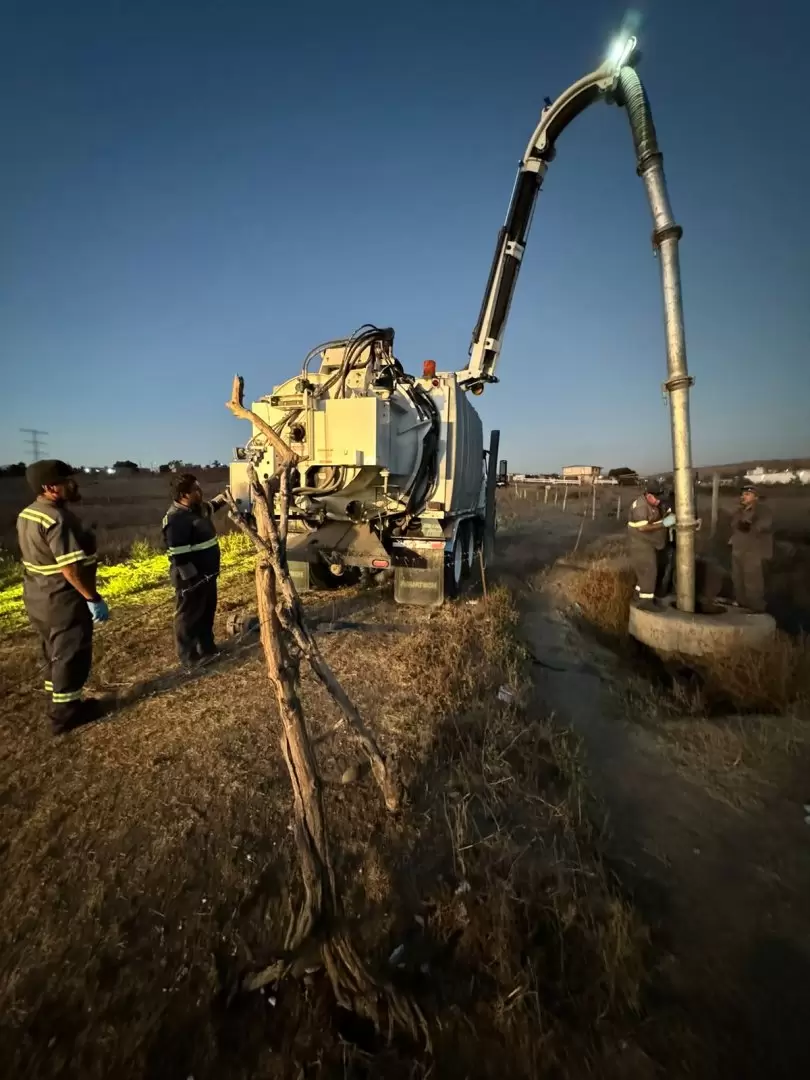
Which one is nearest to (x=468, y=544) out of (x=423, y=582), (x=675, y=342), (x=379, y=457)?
(x=423, y=582)

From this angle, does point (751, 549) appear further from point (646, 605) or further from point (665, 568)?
point (646, 605)

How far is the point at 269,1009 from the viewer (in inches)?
79.4

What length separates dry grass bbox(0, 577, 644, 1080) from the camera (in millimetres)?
1907

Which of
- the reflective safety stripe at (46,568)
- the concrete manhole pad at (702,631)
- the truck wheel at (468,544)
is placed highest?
the reflective safety stripe at (46,568)

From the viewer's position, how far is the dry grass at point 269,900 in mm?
1907

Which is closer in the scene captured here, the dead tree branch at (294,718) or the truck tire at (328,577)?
the dead tree branch at (294,718)

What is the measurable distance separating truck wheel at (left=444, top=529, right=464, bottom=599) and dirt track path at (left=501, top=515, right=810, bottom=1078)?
338 centimetres

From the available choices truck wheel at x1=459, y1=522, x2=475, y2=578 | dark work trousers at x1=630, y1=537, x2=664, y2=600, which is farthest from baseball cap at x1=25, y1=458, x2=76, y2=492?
dark work trousers at x1=630, y1=537, x2=664, y2=600

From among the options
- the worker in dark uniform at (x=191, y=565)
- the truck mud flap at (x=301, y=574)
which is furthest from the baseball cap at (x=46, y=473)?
the truck mud flap at (x=301, y=574)

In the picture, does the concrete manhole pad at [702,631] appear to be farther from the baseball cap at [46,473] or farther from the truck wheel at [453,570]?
the baseball cap at [46,473]

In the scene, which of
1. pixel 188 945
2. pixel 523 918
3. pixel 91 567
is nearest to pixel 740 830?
pixel 523 918

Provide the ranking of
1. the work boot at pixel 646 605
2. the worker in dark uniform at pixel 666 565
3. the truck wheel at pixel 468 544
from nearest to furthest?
the work boot at pixel 646 605, the worker in dark uniform at pixel 666 565, the truck wheel at pixel 468 544

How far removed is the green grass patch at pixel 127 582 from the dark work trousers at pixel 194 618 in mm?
2874

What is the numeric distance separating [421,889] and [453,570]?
19.1ft
